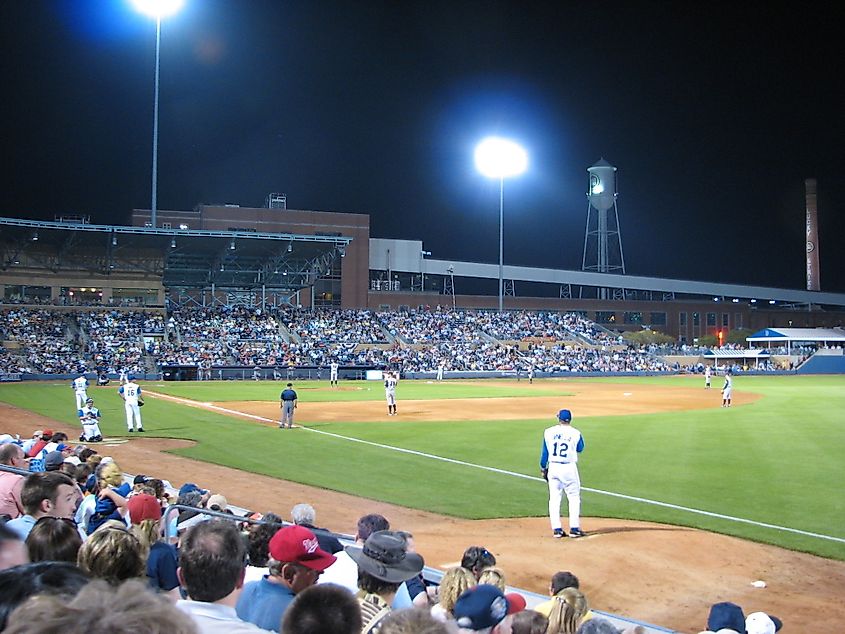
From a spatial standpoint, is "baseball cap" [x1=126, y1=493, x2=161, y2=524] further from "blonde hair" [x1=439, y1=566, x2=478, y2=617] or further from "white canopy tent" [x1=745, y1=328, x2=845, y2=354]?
"white canopy tent" [x1=745, y1=328, x2=845, y2=354]

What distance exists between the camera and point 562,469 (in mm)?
11547

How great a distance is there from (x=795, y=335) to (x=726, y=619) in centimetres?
9269

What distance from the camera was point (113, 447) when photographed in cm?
1988

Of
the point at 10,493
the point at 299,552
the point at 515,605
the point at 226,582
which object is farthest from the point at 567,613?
the point at 10,493

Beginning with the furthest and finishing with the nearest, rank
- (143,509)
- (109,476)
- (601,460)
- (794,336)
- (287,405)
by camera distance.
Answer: (794,336)
(287,405)
(601,460)
(109,476)
(143,509)

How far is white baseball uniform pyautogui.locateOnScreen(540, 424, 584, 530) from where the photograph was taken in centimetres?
1143

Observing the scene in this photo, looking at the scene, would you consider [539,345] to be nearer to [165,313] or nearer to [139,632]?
[165,313]

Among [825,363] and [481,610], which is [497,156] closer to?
[825,363]

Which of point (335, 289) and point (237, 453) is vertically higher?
point (335, 289)

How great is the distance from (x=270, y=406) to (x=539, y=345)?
4667 centimetres

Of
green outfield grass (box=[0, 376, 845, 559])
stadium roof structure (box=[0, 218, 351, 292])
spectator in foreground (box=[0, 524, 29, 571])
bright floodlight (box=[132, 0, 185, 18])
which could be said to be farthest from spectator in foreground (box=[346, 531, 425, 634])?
stadium roof structure (box=[0, 218, 351, 292])

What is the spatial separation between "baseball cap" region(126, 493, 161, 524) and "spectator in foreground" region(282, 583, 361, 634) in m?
4.49

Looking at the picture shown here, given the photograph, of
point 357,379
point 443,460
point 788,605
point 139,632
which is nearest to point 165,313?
point 357,379

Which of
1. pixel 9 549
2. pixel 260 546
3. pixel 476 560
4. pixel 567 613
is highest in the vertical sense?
pixel 9 549
